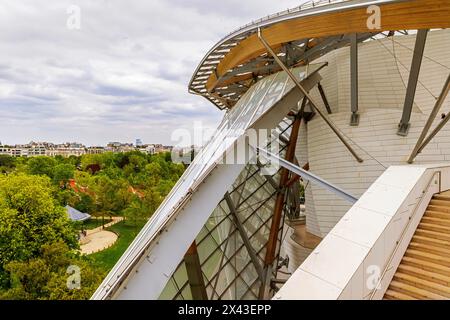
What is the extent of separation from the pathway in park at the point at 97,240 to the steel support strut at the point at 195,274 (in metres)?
21.8

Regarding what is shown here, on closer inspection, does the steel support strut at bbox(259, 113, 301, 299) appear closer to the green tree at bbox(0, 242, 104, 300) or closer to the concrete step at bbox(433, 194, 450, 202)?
the green tree at bbox(0, 242, 104, 300)

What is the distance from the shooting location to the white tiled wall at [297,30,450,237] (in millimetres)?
12609

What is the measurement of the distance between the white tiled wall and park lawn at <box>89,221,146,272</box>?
15845 mm

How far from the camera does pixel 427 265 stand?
4.57 m

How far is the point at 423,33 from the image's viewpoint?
428 inches

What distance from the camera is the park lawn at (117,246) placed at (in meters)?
26.2

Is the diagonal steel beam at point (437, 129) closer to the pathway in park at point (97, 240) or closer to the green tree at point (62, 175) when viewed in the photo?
the pathway in park at point (97, 240)

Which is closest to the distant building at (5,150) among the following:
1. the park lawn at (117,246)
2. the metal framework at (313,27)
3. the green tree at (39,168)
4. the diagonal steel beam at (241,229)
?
the green tree at (39,168)

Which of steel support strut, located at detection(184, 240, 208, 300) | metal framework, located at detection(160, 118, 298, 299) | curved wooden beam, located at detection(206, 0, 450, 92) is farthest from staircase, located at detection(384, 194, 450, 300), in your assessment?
steel support strut, located at detection(184, 240, 208, 300)

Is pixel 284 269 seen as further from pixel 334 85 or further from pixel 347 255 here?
pixel 347 255

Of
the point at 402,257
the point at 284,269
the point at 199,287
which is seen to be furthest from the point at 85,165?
the point at 402,257

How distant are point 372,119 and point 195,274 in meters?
9.36

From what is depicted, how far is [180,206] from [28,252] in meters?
13.5

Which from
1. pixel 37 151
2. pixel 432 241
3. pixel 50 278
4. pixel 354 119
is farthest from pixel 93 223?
pixel 37 151
